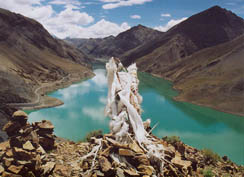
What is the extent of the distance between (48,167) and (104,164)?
1584mm

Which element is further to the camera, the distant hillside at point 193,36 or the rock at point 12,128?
the distant hillside at point 193,36

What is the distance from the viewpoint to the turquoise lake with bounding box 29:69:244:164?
26172 millimetres

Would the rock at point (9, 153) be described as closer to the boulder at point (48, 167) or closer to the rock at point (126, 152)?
the boulder at point (48, 167)

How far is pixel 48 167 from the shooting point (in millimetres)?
5832

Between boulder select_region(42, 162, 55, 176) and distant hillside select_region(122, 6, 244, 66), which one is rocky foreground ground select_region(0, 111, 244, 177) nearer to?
boulder select_region(42, 162, 55, 176)

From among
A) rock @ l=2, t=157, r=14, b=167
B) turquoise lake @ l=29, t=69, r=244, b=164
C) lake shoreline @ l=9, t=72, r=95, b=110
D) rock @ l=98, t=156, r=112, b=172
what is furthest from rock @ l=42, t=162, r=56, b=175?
lake shoreline @ l=9, t=72, r=95, b=110

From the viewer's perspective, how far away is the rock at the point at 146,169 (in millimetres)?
5184

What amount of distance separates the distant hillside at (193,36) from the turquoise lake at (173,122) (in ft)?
222

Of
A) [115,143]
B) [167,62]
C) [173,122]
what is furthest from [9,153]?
[167,62]

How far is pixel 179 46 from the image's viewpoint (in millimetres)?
122562

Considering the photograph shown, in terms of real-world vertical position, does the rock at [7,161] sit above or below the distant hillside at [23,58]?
below

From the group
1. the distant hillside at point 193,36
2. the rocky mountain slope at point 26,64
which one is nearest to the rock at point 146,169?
the rocky mountain slope at point 26,64

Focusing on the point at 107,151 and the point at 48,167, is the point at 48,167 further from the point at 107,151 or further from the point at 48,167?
the point at 107,151

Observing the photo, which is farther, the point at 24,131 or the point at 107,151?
the point at 24,131
